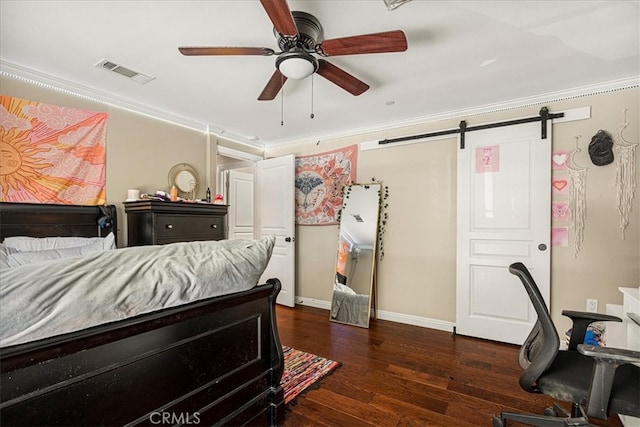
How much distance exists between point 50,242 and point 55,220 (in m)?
0.24

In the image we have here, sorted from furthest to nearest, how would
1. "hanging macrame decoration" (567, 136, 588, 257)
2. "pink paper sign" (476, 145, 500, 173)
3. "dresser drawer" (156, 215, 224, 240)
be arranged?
"pink paper sign" (476, 145, 500, 173) → "dresser drawer" (156, 215, 224, 240) → "hanging macrame decoration" (567, 136, 588, 257)

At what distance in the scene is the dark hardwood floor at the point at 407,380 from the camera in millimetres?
1851

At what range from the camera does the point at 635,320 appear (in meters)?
1.67

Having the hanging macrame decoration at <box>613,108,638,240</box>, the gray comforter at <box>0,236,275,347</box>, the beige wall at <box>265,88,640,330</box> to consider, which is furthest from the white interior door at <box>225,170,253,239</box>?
the hanging macrame decoration at <box>613,108,638,240</box>

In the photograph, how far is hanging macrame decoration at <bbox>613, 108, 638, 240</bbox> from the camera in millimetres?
2535

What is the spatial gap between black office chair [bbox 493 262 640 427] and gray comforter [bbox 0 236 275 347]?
1.47m

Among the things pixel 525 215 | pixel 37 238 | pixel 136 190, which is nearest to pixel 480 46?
pixel 525 215

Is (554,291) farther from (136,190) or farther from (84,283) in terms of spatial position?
(136,190)

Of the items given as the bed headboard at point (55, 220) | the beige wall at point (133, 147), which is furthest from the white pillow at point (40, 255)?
the beige wall at point (133, 147)

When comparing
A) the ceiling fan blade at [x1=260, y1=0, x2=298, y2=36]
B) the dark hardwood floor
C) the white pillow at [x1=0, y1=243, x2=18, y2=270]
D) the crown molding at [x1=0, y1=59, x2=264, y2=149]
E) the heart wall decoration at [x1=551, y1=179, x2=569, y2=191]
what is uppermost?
the crown molding at [x1=0, y1=59, x2=264, y2=149]

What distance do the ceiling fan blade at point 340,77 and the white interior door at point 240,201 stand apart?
11.5ft

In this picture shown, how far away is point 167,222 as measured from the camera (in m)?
Result: 2.86

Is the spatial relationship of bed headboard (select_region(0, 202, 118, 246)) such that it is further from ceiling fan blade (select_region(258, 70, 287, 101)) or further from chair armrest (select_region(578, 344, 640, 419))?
chair armrest (select_region(578, 344, 640, 419))

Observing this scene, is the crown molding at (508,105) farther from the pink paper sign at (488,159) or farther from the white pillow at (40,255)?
the white pillow at (40,255)
